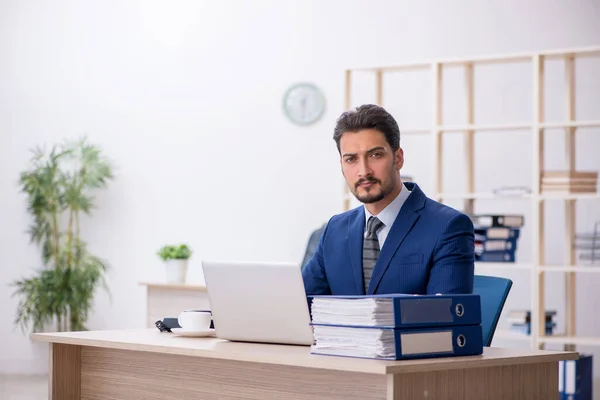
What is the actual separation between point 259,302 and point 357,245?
0.67 meters

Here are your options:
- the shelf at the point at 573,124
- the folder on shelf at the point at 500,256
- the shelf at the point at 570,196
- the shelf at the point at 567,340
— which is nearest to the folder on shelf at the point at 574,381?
the shelf at the point at 567,340

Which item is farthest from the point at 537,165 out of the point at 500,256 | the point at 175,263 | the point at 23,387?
the point at 23,387

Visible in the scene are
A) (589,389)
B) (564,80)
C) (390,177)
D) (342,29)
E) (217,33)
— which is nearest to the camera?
(390,177)

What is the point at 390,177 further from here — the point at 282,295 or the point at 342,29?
the point at 342,29

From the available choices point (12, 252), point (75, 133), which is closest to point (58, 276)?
point (12, 252)

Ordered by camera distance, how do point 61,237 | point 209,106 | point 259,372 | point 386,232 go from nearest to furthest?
1. point 259,372
2. point 386,232
3. point 209,106
4. point 61,237

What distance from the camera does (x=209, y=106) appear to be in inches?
302

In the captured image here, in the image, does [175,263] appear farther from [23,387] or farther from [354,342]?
[354,342]

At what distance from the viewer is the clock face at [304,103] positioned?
7133 millimetres

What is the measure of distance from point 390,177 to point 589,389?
3.19 m

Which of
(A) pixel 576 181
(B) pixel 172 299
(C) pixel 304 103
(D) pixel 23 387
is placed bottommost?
(D) pixel 23 387

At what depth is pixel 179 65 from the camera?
25.6ft

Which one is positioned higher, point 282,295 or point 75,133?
point 75,133

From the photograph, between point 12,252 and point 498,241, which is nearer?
point 498,241
